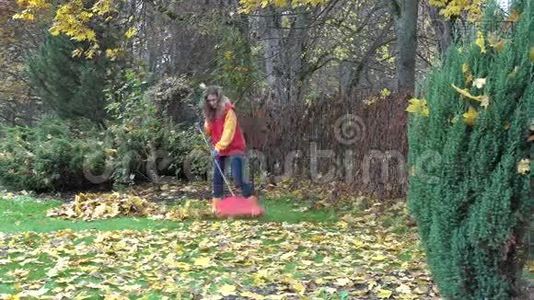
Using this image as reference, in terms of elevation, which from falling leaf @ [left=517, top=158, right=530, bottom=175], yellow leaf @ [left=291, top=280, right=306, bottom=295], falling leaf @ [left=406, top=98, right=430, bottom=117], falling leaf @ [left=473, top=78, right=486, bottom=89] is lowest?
yellow leaf @ [left=291, top=280, right=306, bottom=295]

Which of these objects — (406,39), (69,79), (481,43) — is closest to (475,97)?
(481,43)

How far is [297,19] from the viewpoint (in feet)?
51.3

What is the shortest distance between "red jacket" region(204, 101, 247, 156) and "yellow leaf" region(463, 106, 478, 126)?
5.00 metres

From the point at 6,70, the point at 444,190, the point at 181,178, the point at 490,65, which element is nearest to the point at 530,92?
the point at 490,65

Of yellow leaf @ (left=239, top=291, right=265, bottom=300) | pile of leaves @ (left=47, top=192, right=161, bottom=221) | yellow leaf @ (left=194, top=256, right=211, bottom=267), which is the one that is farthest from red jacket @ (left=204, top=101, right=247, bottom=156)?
yellow leaf @ (left=239, top=291, right=265, bottom=300)

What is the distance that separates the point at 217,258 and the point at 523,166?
10.3 ft

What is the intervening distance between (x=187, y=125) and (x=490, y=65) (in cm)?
1158

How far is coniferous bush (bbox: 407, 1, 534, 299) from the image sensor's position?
11.0 ft

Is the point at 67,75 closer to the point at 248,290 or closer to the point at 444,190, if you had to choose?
the point at 248,290

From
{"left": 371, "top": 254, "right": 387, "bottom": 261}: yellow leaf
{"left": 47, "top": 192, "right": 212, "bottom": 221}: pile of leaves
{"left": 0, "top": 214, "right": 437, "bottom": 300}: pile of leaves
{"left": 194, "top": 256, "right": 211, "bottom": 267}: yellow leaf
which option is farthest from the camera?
{"left": 47, "top": 192, "right": 212, "bottom": 221}: pile of leaves

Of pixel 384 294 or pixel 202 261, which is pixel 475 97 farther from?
pixel 202 261

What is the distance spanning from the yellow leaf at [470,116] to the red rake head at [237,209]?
5111 millimetres

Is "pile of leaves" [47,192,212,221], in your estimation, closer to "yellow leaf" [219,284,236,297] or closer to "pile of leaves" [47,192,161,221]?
"pile of leaves" [47,192,161,221]

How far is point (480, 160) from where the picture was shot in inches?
134
